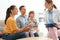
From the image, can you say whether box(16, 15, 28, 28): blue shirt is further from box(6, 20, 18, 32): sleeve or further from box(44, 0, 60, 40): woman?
box(44, 0, 60, 40): woman

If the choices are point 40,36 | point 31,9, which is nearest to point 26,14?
point 31,9

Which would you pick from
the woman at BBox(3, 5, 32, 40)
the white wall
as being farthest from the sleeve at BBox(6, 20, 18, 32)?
the white wall

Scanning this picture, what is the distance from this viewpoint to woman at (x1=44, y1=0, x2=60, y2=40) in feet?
5.06

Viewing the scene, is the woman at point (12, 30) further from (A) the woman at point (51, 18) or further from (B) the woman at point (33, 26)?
(A) the woman at point (51, 18)

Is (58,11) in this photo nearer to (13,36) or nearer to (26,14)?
(26,14)

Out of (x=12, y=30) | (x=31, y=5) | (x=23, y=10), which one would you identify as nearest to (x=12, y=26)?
(x=12, y=30)

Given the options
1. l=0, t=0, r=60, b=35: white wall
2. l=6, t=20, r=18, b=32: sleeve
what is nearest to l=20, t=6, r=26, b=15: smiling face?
l=0, t=0, r=60, b=35: white wall

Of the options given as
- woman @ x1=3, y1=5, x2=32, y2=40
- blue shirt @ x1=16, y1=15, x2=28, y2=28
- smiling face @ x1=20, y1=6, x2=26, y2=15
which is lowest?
woman @ x1=3, y1=5, x2=32, y2=40

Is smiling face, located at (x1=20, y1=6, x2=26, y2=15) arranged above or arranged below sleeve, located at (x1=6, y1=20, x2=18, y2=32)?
above

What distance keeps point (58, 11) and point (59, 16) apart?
0.21 feet

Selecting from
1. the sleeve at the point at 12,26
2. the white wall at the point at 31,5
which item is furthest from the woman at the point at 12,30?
the white wall at the point at 31,5

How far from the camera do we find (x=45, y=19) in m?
1.55

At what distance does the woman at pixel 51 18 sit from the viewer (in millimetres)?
1543

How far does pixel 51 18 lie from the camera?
5.12 feet
